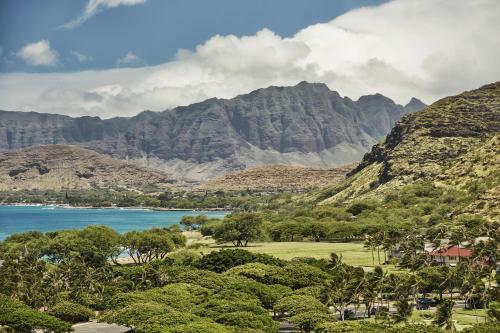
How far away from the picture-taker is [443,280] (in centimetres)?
8612

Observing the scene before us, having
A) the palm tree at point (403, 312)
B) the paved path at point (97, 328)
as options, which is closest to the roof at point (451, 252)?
the palm tree at point (403, 312)

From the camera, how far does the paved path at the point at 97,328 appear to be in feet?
233

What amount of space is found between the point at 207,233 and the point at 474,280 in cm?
12308

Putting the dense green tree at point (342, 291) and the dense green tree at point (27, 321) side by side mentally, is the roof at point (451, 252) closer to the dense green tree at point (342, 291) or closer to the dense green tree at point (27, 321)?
the dense green tree at point (342, 291)

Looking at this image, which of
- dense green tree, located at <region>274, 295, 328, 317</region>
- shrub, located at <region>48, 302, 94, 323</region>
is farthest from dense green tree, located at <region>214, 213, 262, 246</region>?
dense green tree, located at <region>274, 295, 328, 317</region>

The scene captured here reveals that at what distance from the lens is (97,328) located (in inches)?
2884

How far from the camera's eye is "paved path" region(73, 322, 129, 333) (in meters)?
71.1

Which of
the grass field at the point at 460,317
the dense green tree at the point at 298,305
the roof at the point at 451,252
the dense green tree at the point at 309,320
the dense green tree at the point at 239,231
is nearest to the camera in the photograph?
the dense green tree at the point at 309,320

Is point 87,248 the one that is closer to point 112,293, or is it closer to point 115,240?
point 115,240

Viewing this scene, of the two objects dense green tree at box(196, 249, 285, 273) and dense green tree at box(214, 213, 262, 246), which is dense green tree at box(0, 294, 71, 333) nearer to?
dense green tree at box(196, 249, 285, 273)

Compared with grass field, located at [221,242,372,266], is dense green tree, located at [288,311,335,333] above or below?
above

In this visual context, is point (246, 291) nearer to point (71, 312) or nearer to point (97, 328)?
point (97, 328)

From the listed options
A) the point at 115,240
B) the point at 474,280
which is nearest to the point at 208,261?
the point at 115,240

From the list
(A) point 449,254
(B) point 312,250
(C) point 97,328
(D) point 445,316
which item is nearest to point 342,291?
(D) point 445,316
